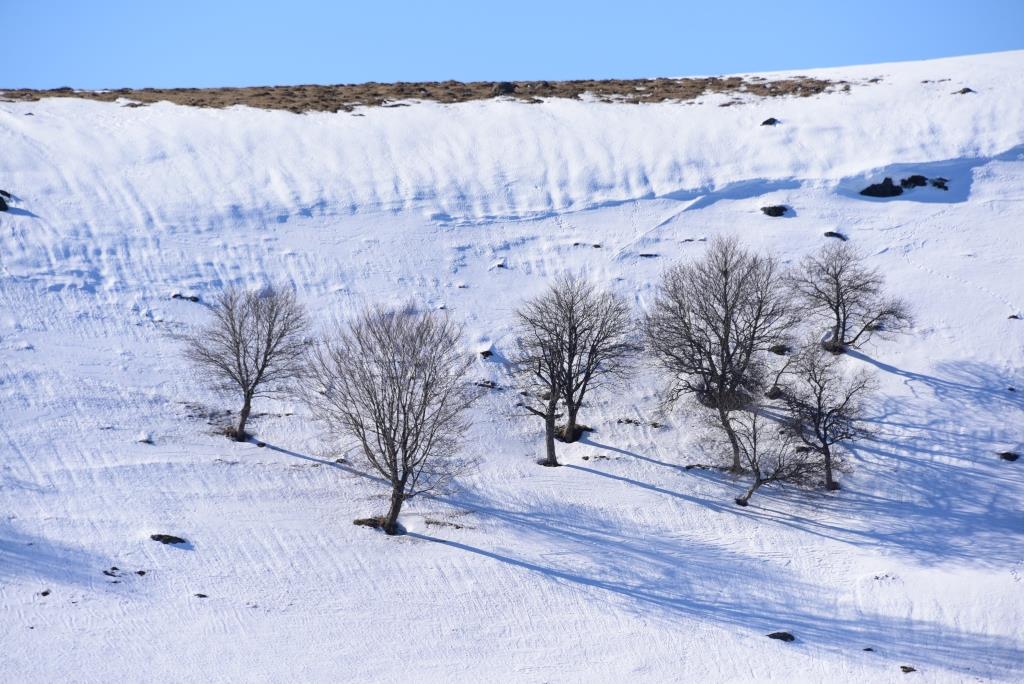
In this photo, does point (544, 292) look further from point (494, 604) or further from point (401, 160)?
point (494, 604)

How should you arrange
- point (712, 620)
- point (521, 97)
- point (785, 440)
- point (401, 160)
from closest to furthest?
1. point (712, 620)
2. point (785, 440)
3. point (401, 160)
4. point (521, 97)

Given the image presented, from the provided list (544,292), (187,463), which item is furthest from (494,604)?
(544,292)

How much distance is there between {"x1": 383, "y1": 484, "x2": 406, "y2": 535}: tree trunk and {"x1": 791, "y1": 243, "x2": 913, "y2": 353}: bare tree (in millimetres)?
18985

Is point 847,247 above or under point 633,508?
above

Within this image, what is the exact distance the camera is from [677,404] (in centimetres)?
4022

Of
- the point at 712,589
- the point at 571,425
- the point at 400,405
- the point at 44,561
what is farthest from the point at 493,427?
the point at 44,561

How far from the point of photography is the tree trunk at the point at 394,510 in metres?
32.7

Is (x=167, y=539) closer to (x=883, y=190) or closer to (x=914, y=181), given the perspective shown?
(x=883, y=190)

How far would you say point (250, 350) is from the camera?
129 ft

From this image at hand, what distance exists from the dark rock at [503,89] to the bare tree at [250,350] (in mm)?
29519

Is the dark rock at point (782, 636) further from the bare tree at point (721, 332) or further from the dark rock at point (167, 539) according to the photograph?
the dark rock at point (167, 539)

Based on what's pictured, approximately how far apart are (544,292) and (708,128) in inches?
762

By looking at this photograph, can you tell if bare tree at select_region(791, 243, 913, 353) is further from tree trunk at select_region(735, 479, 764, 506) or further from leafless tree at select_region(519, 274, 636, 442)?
tree trunk at select_region(735, 479, 764, 506)

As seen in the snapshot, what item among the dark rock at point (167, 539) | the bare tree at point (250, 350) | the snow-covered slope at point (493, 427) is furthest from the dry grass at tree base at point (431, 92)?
the dark rock at point (167, 539)
